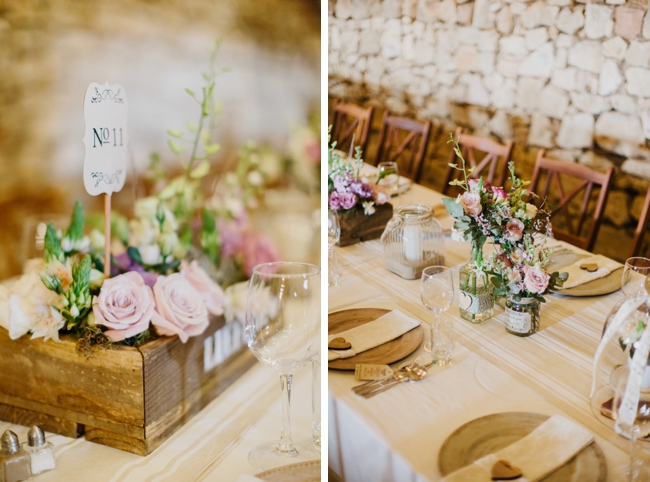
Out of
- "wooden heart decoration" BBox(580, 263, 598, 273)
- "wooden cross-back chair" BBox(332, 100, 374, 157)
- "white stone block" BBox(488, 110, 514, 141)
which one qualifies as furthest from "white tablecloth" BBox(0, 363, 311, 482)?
"white stone block" BBox(488, 110, 514, 141)

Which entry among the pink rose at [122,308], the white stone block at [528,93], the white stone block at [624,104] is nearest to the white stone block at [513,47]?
the white stone block at [528,93]

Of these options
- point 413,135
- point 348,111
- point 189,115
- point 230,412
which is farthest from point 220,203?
point 348,111

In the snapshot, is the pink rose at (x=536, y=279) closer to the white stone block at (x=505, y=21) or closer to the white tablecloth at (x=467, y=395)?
the white tablecloth at (x=467, y=395)

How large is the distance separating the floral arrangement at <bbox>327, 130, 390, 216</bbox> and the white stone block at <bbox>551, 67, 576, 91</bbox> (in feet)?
5.64

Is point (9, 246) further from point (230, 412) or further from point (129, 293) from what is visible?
point (230, 412)

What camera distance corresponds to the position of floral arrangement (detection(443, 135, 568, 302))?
1094mm

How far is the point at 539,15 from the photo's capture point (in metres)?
2.92

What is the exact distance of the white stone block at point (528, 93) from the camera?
302 centimetres

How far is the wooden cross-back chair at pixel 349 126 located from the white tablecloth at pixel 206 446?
2.22 meters

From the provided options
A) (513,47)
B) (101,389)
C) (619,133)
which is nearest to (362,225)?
(101,389)

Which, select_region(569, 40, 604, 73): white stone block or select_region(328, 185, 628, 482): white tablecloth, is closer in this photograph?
select_region(328, 185, 628, 482): white tablecloth

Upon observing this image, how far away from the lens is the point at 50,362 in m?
0.76

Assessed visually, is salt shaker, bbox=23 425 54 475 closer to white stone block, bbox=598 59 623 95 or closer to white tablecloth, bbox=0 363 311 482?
white tablecloth, bbox=0 363 311 482

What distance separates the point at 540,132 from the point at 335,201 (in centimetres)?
192
